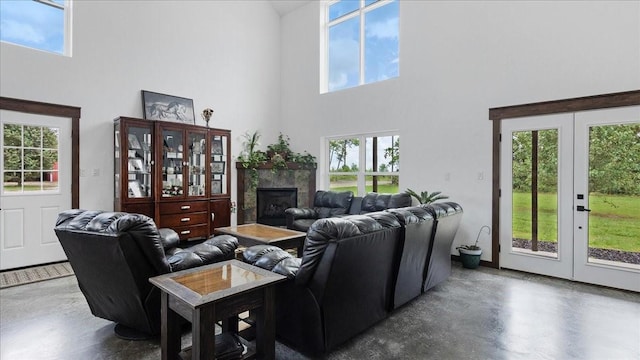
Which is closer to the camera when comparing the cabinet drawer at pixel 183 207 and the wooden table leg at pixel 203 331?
the wooden table leg at pixel 203 331

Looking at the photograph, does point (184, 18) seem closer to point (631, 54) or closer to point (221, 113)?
point (221, 113)

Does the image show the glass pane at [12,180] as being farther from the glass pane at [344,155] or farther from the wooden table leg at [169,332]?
the glass pane at [344,155]

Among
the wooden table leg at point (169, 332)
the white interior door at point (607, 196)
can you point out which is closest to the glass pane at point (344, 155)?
the white interior door at point (607, 196)

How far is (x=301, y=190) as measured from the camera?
22.9 ft

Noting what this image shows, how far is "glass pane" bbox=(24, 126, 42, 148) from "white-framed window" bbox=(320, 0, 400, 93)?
15.5ft

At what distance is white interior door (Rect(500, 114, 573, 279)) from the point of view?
406 cm

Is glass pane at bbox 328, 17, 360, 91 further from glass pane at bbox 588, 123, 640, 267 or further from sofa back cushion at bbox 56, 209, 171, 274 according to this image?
sofa back cushion at bbox 56, 209, 171, 274

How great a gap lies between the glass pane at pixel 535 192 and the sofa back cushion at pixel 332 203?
251cm

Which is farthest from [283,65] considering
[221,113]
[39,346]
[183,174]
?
[39,346]

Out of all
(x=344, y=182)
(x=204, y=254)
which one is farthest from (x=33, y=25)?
(x=344, y=182)

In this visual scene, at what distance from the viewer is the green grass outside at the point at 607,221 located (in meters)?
3.68

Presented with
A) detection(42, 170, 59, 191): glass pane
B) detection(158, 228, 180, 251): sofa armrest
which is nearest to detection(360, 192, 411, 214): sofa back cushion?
detection(158, 228, 180, 251): sofa armrest

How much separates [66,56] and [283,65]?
161 inches

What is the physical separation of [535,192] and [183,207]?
5.23 m
